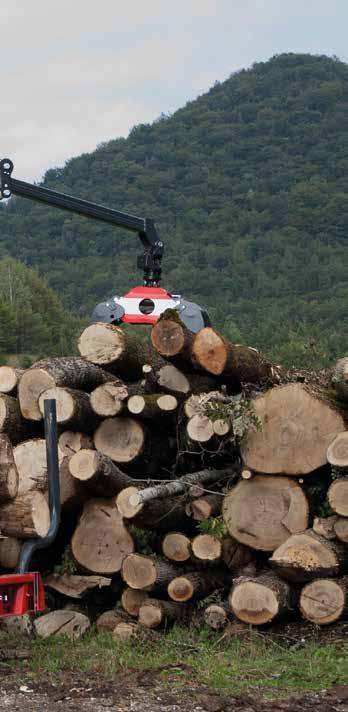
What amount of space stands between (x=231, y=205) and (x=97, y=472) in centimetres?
6466

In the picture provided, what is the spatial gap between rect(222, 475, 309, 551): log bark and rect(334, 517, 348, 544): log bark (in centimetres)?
34

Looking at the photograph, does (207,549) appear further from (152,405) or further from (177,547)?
(152,405)

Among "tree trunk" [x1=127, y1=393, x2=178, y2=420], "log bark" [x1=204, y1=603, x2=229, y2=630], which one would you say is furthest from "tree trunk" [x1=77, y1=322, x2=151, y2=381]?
"log bark" [x1=204, y1=603, x2=229, y2=630]

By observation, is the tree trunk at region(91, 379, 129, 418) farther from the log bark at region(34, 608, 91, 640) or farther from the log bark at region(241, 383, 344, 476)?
the log bark at region(34, 608, 91, 640)

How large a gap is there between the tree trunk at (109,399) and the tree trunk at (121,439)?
13 cm

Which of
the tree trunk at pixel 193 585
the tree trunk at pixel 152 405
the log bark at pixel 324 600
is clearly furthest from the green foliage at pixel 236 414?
the log bark at pixel 324 600

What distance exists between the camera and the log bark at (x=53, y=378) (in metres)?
7.90

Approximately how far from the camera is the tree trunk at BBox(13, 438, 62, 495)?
305 inches

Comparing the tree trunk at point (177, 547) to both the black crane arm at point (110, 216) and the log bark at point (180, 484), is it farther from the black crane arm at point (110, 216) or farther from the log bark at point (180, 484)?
the black crane arm at point (110, 216)

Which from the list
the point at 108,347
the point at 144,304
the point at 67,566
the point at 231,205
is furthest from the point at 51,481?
the point at 231,205

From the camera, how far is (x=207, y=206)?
71.6 metres

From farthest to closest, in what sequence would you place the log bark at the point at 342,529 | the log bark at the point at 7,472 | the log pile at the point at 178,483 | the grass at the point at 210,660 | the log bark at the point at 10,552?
the log bark at the point at 10,552, the log bark at the point at 7,472, the log pile at the point at 178,483, the log bark at the point at 342,529, the grass at the point at 210,660

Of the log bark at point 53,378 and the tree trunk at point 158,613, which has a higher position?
the log bark at point 53,378

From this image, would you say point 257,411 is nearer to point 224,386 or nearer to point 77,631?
point 224,386
